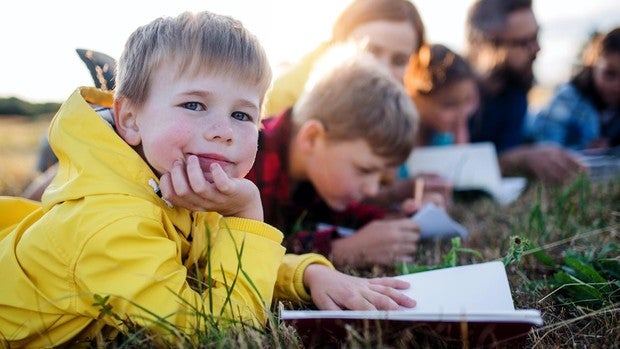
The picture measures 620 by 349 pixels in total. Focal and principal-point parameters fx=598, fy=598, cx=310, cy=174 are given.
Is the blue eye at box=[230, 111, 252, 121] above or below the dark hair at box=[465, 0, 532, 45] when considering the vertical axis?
above

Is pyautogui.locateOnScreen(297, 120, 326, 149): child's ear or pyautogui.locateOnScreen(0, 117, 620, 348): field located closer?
pyautogui.locateOnScreen(0, 117, 620, 348): field

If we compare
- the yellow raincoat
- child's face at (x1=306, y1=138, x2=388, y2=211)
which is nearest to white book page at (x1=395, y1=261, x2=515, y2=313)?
the yellow raincoat

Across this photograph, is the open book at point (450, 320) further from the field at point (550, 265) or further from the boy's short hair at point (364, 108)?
the boy's short hair at point (364, 108)

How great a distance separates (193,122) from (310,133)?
1.25 metres

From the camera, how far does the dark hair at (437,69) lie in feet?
14.1

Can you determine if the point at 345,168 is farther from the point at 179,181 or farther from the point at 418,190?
the point at 179,181

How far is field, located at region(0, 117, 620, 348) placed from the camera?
125 cm

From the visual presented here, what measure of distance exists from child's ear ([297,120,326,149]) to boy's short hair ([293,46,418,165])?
1.3 inches

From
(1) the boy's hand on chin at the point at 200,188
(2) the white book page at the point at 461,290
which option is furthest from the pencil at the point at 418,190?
(1) the boy's hand on chin at the point at 200,188

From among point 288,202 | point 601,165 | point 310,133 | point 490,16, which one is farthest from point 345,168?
point 490,16

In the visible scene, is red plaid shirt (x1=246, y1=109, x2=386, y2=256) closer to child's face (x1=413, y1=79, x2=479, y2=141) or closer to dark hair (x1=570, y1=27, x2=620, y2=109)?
child's face (x1=413, y1=79, x2=479, y2=141)

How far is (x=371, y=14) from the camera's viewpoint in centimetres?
362

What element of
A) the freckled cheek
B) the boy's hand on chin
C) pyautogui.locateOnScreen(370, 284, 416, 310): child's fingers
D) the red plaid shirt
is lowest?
the red plaid shirt

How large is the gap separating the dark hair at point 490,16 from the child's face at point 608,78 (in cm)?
107
